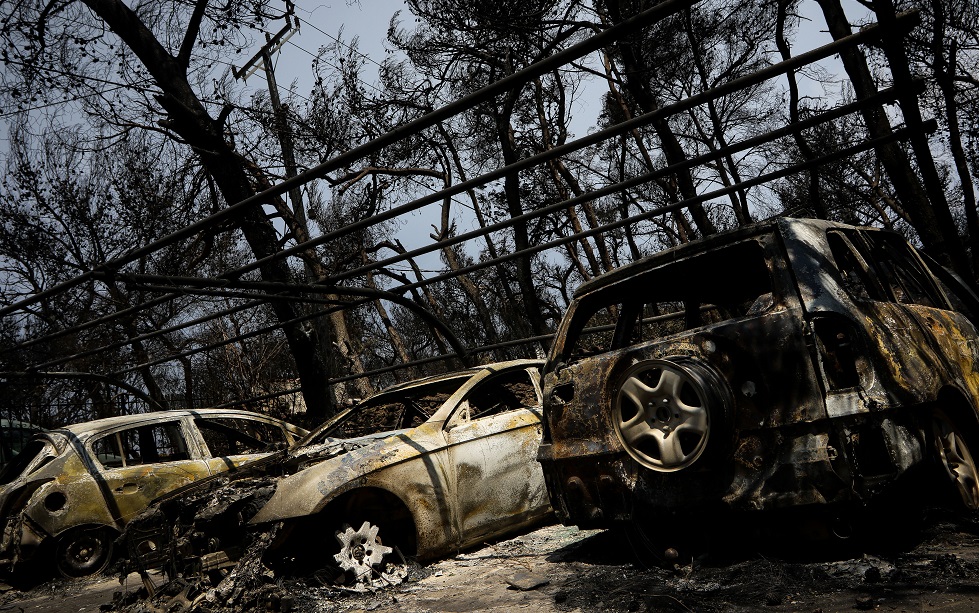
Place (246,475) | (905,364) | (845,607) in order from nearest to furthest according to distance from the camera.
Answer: (845,607) < (905,364) < (246,475)

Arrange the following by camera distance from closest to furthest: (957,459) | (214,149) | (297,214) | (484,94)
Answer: (957,459) < (484,94) < (214,149) < (297,214)

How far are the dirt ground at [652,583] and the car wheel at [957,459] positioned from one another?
19 centimetres

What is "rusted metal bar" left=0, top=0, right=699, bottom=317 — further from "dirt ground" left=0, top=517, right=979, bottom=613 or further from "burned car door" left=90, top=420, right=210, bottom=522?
"burned car door" left=90, top=420, right=210, bottom=522

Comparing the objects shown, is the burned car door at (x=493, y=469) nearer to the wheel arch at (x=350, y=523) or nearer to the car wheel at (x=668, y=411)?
the wheel arch at (x=350, y=523)

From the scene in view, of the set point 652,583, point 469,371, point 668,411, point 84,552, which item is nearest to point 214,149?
point 84,552

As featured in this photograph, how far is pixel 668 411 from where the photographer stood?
11.4ft

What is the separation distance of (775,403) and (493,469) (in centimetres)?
268

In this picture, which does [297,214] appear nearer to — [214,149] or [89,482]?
[214,149]

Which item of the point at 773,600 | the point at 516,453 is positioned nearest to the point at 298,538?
the point at 516,453

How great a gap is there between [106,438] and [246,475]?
3.12 m

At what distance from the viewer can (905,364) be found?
339cm

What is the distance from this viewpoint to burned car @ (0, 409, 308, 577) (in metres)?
7.19

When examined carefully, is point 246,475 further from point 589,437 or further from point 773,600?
point 773,600

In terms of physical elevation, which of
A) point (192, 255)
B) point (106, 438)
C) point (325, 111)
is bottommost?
point (106, 438)
